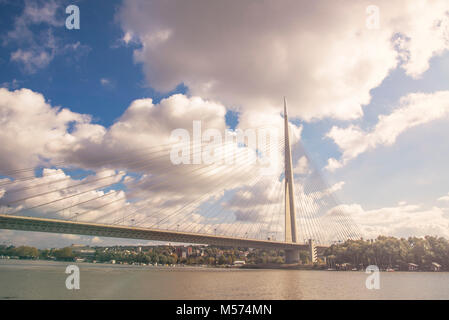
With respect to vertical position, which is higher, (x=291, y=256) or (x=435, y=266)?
(x=291, y=256)

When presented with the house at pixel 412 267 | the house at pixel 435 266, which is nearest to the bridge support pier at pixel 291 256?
the house at pixel 412 267

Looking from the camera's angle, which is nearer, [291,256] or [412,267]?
[412,267]

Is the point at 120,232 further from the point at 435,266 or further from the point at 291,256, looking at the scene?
the point at 435,266

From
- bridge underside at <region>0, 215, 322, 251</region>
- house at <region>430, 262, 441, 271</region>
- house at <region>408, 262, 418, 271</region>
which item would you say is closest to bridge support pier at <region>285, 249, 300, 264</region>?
bridge underside at <region>0, 215, 322, 251</region>

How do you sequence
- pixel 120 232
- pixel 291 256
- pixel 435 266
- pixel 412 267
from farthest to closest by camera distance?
pixel 291 256, pixel 412 267, pixel 435 266, pixel 120 232

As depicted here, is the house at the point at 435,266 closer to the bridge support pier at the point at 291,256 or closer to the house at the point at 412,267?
the house at the point at 412,267

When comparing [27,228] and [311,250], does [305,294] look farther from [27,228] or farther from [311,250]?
[311,250]

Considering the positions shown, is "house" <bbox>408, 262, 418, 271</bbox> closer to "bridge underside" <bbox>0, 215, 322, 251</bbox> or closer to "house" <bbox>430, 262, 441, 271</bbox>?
"house" <bbox>430, 262, 441, 271</bbox>

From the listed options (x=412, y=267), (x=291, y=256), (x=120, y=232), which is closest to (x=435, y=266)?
(x=412, y=267)

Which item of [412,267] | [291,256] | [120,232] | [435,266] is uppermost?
[120,232]
